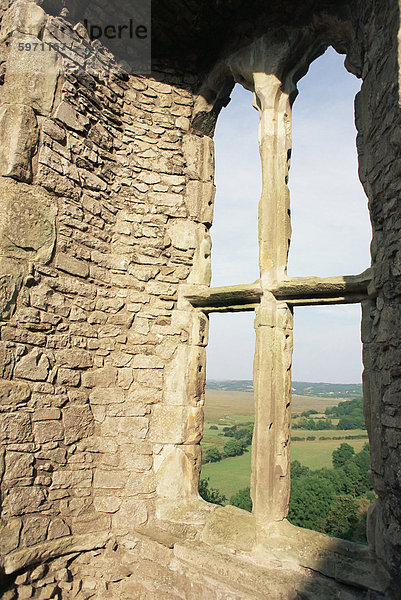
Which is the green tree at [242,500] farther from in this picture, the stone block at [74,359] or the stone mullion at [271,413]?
the stone block at [74,359]

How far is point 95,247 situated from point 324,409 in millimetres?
27368

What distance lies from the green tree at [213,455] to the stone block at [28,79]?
43.2ft

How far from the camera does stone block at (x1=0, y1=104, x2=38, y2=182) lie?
320cm

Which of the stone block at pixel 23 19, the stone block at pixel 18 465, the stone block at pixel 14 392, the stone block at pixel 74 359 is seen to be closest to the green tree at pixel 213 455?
the stone block at pixel 74 359

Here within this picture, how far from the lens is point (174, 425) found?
12.6 ft

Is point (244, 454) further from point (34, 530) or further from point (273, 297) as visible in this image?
point (34, 530)

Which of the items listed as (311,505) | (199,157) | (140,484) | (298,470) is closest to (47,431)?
(140,484)

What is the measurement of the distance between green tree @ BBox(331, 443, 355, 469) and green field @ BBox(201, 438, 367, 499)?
0.51 metres

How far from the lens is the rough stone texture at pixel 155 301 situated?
299cm

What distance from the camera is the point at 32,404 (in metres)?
3.17

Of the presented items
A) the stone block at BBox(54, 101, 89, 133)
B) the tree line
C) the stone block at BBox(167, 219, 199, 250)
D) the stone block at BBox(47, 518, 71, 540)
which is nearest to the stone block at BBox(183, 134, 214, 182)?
the stone block at BBox(167, 219, 199, 250)

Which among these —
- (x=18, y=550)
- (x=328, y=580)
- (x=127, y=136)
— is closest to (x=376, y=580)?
(x=328, y=580)

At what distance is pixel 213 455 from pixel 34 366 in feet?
41.0

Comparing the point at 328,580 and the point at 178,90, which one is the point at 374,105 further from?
the point at 328,580
